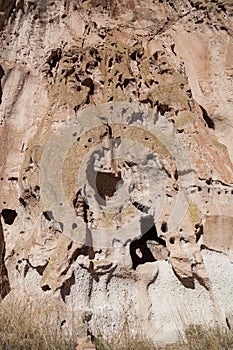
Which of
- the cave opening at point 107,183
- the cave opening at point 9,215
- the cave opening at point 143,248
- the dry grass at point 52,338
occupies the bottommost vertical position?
the dry grass at point 52,338

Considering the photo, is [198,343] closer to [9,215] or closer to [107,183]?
[107,183]

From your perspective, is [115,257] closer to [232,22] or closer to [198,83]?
[198,83]

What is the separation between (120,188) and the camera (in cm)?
566

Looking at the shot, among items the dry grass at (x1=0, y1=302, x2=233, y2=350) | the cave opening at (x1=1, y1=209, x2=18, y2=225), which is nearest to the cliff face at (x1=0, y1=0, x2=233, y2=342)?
the cave opening at (x1=1, y1=209, x2=18, y2=225)

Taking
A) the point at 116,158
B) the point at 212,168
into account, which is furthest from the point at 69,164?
the point at 212,168

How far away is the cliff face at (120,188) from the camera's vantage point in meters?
5.05

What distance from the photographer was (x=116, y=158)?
5.68 m

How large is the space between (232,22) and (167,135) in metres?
3.47

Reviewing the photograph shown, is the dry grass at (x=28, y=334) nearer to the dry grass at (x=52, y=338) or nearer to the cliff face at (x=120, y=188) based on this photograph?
the dry grass at (x=52, y=338)

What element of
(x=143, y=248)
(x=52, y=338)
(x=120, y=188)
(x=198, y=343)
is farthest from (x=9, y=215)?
(x=198, y=343)

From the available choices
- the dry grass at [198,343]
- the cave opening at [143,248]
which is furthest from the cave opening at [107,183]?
the dry grass at [198,343]

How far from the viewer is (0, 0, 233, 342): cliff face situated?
16.6 feet

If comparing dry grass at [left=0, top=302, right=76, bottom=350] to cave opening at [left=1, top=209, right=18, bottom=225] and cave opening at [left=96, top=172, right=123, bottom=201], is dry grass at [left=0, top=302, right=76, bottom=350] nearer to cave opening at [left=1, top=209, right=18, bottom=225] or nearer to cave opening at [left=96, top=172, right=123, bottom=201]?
cave opening at [left=96, top=172, right=123, bottom=201]

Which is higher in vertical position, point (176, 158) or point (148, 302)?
point (176, 158)
